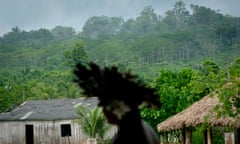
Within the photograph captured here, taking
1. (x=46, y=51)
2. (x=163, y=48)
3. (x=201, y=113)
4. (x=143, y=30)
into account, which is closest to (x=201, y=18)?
(x=143, y=30)

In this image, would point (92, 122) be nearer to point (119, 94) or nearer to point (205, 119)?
point (205, 119)

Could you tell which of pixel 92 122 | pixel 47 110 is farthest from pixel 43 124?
pixel 92 122

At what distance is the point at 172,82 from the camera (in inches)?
933

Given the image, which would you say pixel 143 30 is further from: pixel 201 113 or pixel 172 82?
pixel 201 113

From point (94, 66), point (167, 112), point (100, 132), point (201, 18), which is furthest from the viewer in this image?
point (201, 18)

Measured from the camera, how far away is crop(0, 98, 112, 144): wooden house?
30750 millimetres

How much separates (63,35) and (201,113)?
384ft

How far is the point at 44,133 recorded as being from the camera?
31031mm

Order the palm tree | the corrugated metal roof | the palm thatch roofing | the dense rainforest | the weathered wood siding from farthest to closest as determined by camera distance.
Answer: the corrugated metal roof → the weathered wood siding → the palm tree → the dense rainforest → the palm thatch roofing

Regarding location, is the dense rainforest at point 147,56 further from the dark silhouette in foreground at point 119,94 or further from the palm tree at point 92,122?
the dark silhouette in foreground at point 119,94

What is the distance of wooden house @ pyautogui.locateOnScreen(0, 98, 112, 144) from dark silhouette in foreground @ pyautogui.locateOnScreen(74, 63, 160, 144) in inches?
1125

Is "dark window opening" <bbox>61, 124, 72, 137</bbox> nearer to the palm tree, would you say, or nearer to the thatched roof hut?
the palm tree

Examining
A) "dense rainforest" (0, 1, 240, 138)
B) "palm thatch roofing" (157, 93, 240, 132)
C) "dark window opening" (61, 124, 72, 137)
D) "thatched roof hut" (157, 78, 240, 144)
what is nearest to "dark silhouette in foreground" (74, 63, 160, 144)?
"dense rainforest" (0, 1, 240, 138)

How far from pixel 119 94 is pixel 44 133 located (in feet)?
97.0
